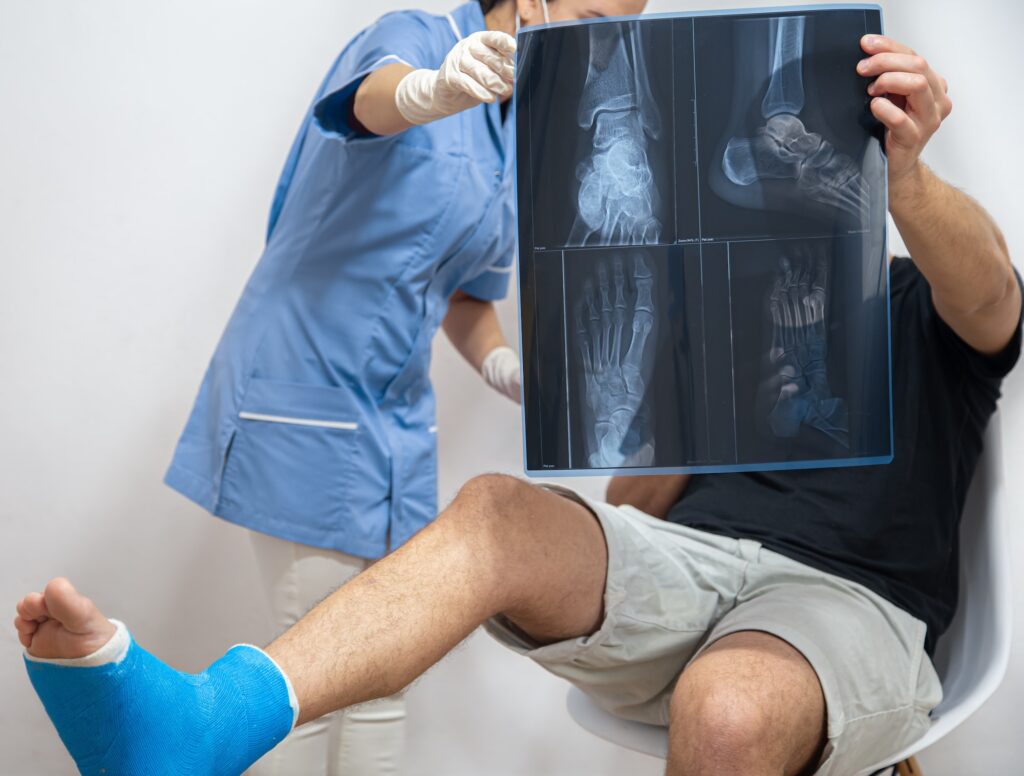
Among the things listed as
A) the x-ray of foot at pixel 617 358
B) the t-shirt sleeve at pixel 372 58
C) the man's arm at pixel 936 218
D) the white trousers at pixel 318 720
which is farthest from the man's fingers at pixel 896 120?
the white trousers at pixel 318 720

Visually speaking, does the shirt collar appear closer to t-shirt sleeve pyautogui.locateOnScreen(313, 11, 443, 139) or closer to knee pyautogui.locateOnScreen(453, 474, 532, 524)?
t-shirt sleeve pyautogui.locateOnScreen(313, 11, 443, 139)

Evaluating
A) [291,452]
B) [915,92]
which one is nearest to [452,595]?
[291,452]

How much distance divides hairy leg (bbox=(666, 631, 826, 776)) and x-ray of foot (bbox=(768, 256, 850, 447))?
0.22 metres

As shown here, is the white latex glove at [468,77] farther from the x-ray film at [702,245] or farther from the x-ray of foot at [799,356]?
the x-ray of foot at [799,356]

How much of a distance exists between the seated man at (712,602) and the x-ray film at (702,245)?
0.23ft

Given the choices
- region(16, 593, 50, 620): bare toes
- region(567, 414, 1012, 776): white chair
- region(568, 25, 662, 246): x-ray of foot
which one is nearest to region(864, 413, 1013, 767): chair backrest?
region(567, 414, 1012, 776): white chair

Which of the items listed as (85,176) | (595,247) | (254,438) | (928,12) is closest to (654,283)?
(595,247)

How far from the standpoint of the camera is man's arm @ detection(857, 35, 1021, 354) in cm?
102

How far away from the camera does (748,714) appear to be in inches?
38.9

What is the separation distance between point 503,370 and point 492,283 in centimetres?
15

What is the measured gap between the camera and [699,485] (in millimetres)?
1414

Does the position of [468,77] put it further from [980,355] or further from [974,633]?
[974,633]

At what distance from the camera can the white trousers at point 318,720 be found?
147cm

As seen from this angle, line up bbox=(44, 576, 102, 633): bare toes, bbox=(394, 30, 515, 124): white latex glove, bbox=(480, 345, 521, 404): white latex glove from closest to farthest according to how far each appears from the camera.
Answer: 1. bbox=(44, 576, 102, 633): bare toes
2. bbox=(394, 30, 515, 124): white latex glove
3. bbox=(480, 345, 521, 404): white latex glove
